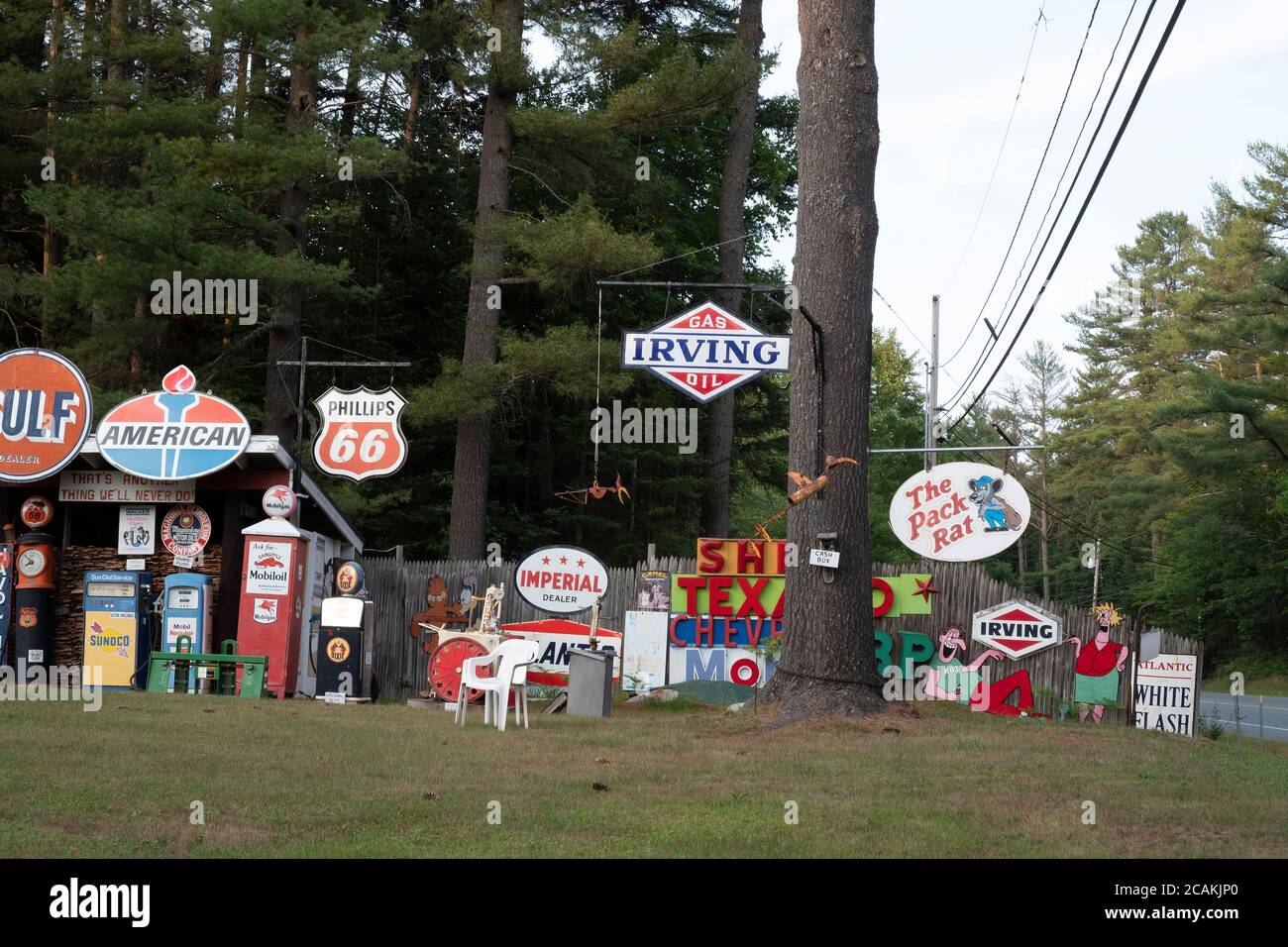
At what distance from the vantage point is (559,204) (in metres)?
31.8

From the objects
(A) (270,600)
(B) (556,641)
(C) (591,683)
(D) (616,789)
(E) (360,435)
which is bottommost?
(D) (616,789)

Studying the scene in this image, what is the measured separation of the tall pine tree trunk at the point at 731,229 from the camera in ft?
96.6

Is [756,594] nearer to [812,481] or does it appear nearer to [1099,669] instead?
[1099,669]

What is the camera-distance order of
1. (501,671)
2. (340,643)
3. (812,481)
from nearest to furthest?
1. (501,671)
2. (812,481)
3. (340,643)

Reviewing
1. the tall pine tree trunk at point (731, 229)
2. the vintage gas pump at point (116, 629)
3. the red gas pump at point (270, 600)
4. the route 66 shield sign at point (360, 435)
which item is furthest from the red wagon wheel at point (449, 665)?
the tall pine tree trunk at point (731, 229)

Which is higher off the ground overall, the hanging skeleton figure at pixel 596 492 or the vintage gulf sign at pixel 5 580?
the hanging skeleton figure at pixel 596 492

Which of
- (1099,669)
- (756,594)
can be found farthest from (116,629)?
(1099,669)

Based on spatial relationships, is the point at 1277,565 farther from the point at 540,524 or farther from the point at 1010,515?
the point at 1010,515

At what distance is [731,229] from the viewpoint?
97.9 feet

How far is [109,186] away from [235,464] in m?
11.1

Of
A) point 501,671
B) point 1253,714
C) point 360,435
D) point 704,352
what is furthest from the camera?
point 1253,714

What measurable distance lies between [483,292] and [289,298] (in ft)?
12.6

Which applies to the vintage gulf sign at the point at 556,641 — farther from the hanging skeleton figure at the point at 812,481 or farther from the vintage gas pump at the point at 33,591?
the hanging skeleton figure at the point at 812,481

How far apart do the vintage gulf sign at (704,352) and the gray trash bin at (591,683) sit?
3.24 metres
